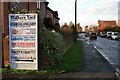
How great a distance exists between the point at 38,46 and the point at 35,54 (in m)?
0.49

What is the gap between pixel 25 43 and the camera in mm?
12141

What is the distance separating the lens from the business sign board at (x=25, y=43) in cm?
1212

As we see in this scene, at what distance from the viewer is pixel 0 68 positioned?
40.3 ft

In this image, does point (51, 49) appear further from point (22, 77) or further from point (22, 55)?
point (22, 77)

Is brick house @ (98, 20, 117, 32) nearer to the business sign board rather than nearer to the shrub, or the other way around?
the shrub

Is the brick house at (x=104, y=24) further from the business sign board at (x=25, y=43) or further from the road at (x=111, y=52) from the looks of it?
the business sign board at (x=25, y=43)

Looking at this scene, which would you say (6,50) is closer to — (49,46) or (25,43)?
(25,43)

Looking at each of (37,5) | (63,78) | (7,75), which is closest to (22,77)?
(7,75)

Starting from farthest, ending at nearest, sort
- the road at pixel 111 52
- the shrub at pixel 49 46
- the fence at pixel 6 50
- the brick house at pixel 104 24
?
the brick house at pixel 104 24, the road at pixel 111 52, the fence at pixel 6 50, the shrub at pixel 49 46

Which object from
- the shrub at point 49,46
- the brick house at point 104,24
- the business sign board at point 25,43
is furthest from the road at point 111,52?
the brick house at point 104,24

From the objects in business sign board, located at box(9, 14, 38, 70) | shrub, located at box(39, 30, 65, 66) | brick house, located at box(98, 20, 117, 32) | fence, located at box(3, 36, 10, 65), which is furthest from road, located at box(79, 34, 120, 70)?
brick house, located at box(98, 20, 117, 32)

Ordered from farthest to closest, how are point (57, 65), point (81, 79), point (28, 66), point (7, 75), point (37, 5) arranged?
point (37, 5)
point (57, 65)
point (28, 66)
point (7, 75)
point (81, 79)

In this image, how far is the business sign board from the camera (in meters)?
12.1

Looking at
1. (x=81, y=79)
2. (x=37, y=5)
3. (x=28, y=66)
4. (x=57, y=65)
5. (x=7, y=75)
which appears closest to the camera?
(x=81, y=79)
